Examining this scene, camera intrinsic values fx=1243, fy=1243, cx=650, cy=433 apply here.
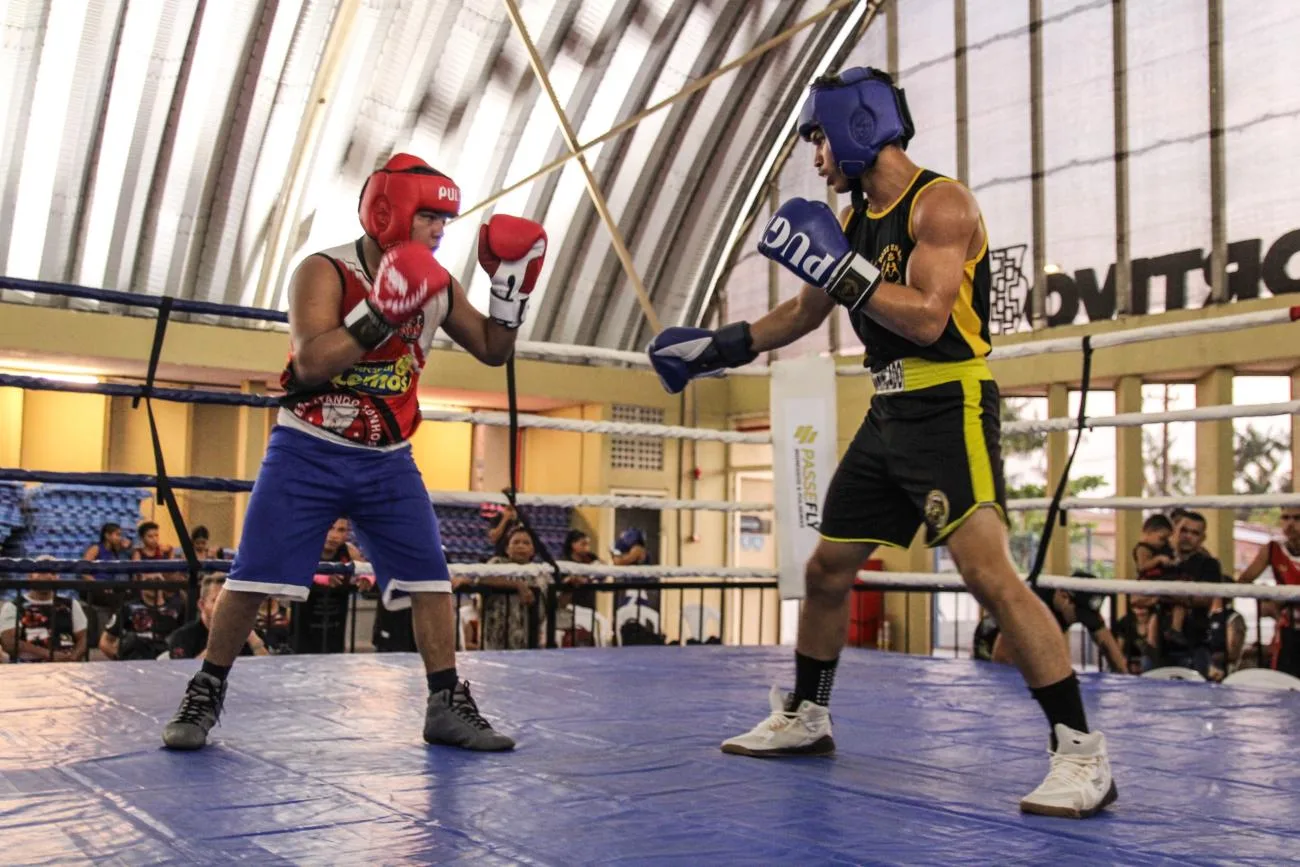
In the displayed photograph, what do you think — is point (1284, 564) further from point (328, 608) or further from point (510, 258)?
point (510, 258)

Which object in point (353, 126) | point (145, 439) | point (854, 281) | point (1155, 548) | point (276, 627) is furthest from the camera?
point (145, 439)

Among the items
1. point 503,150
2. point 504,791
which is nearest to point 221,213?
point 503,150

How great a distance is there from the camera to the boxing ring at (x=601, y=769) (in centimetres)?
154

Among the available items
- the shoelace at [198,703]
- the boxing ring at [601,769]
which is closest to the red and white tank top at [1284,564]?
the boxing ring at [601,769]

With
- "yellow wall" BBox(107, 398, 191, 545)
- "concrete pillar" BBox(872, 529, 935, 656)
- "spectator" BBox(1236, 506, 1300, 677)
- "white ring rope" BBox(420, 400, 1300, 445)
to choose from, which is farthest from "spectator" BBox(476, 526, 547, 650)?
"yellow wall" BBox(107, 398, 191, 545)

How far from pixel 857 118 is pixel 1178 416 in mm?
1847

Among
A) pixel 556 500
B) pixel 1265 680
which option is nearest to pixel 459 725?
pixel 556 500

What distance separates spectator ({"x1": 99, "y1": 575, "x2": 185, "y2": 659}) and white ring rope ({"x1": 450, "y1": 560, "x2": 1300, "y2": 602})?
1962 millimetres

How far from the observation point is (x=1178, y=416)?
347 centimetres

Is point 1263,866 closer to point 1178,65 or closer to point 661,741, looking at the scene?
point 661,741

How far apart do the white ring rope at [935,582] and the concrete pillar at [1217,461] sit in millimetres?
4346

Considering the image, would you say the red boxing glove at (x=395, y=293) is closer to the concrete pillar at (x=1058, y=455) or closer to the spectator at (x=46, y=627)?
the spectator at (x=46, y=627)

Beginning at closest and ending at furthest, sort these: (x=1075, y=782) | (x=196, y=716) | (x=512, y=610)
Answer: (x=1075, y=782), (x=196, y=716), (x=512, y=610)

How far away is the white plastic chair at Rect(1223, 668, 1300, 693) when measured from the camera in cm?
353
